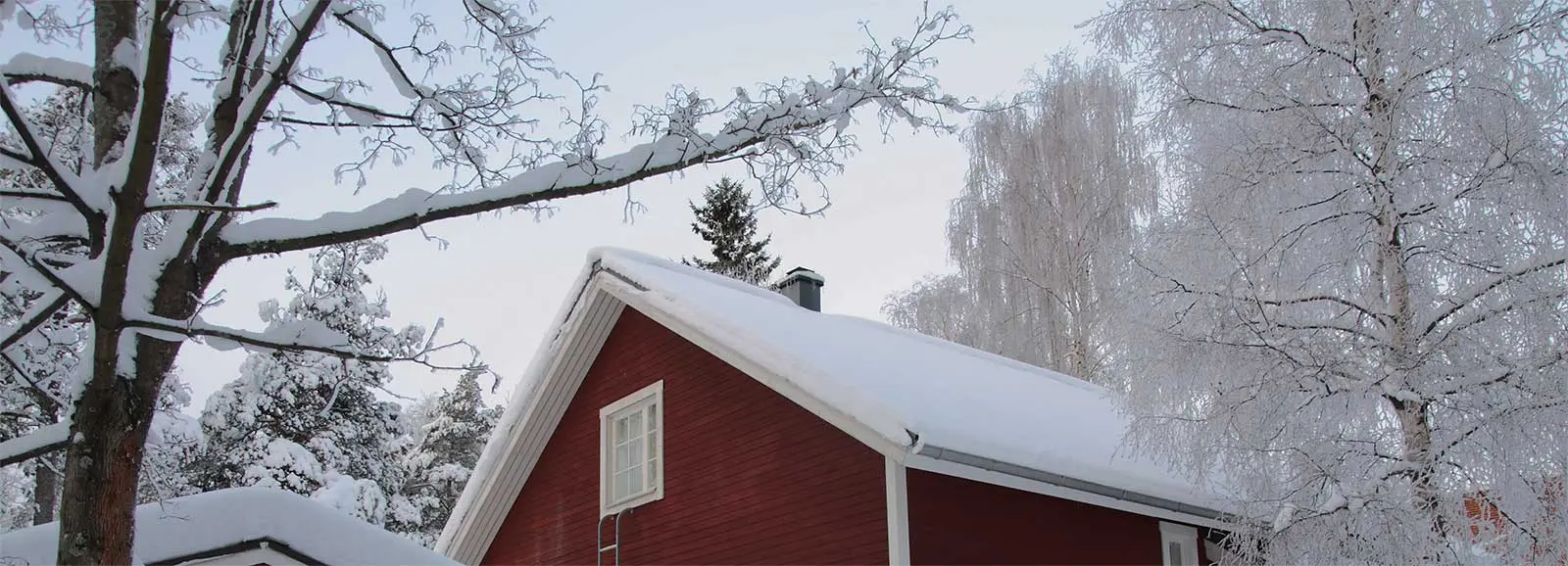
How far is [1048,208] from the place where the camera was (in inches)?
883

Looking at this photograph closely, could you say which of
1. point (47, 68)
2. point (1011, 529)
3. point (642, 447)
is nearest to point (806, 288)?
point (642, 447)

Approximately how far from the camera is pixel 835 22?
530 cm

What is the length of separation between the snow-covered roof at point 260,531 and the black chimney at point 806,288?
7.51 meters

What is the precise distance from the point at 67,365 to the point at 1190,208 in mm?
6958

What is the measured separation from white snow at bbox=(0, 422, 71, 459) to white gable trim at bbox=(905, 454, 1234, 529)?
5.05 metres

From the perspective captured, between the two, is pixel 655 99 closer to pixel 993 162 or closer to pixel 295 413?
A: pixel 993 162

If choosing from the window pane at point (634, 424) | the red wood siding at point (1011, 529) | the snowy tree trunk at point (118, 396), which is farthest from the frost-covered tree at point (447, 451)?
the snowy tree trunk at point (118, 396)

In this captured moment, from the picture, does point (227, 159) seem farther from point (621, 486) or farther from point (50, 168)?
point (621, 486)

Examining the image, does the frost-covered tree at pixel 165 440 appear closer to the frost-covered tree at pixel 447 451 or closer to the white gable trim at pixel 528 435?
the white gable trim at pixel 528 435

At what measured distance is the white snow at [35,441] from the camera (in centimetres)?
434

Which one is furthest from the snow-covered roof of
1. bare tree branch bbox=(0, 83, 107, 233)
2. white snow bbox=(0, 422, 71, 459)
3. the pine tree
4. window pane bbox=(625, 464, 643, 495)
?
the pine tree

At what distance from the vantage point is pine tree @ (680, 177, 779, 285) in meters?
32.7

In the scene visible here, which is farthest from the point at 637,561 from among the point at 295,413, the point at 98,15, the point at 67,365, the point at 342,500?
the point at 295,413

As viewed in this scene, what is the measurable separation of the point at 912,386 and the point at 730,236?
918 inches
